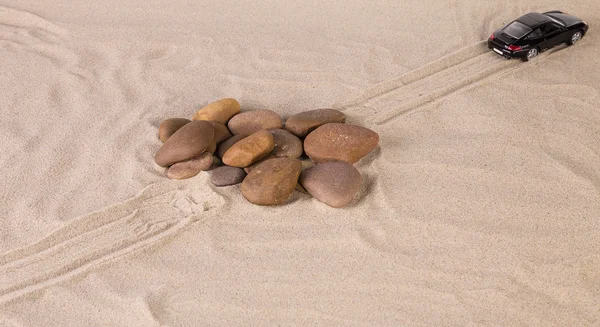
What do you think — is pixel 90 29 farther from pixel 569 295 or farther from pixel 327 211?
pixel 569 295

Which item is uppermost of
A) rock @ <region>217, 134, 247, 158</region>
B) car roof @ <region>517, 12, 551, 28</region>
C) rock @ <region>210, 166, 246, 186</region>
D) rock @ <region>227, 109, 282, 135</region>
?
car roof @ <region>517, 12, 551, 28</region>

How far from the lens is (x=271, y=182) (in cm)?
300

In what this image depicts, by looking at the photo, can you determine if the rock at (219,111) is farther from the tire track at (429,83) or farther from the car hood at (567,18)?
the car hood at (567,18)

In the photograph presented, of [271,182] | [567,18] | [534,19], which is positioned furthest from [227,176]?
[567,18]

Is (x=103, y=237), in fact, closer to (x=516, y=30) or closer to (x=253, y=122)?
(x=253, y=122)

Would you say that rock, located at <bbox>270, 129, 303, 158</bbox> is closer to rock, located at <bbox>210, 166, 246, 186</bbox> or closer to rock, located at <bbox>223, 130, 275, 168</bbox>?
rock, located at <bbox>223, 130, 275, 168</bbox>

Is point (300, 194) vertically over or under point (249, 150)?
under

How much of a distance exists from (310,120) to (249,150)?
460mm

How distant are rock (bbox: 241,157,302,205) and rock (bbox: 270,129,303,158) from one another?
Result: 0.20 meters

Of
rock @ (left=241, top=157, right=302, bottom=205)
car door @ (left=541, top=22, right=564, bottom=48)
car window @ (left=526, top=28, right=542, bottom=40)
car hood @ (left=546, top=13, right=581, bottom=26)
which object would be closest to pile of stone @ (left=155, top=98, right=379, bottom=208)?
rock @ (left=241, top=157, right=302, bottom=205)

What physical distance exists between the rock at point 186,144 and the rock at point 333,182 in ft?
1.88

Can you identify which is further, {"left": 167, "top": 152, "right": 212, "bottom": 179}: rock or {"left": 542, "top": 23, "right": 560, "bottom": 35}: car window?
{"left": 542, "top": 23, "right": 560, "bottom": 35}: car window

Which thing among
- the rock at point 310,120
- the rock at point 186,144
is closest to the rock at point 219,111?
the rock at point 186,144

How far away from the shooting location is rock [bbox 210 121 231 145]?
3.41 meters
